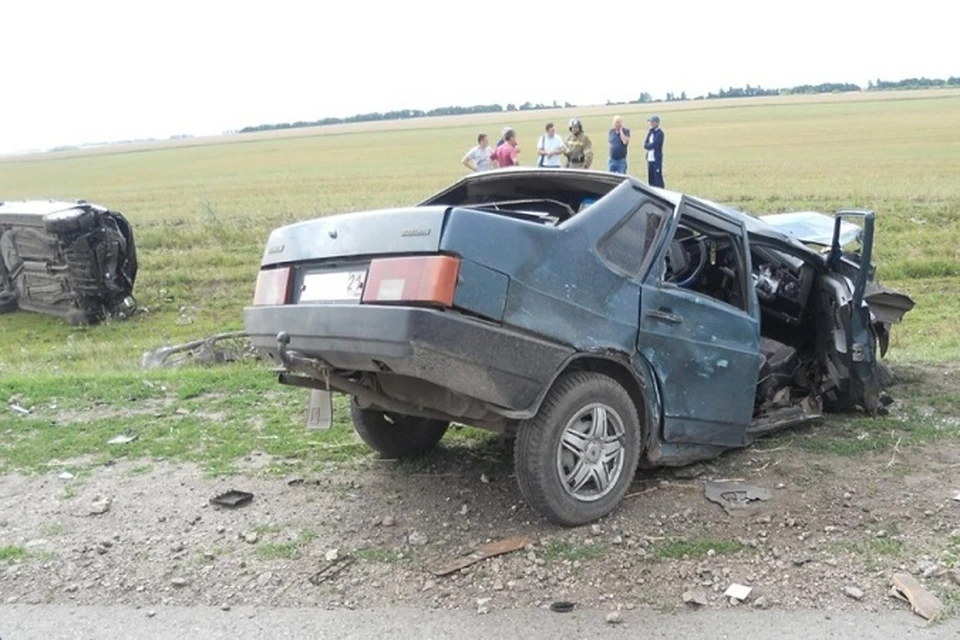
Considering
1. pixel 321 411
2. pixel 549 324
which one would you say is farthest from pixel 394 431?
pixel 549 324

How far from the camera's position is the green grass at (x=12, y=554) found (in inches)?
175

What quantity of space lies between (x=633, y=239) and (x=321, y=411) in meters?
1.84

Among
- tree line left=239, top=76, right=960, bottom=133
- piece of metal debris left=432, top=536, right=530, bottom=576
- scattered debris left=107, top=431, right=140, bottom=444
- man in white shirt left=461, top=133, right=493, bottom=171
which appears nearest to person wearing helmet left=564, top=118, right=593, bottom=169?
man in white shirt left=461, top=133, right=493, bottom=171

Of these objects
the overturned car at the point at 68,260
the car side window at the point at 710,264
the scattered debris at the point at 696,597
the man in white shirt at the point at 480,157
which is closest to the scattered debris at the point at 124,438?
the car side window at the point at 710,264

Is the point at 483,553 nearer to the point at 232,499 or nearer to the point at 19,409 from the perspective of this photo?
the point at 232,499

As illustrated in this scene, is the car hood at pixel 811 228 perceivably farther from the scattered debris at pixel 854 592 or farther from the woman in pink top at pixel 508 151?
the woman in pink top at pixel 508 151

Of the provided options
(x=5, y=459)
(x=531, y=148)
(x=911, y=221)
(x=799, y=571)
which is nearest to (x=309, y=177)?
(x=531, y=148)

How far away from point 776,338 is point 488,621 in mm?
3687

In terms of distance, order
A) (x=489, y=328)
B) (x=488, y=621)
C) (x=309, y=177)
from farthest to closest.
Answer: (x=309, y=177) → (x=489, y=328) → (x=488, y=621)

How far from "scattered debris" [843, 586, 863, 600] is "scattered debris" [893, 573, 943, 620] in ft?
0.53

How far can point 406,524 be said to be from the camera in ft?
15.3

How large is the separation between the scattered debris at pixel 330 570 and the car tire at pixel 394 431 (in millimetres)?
1258

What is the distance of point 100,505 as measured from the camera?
199 inches

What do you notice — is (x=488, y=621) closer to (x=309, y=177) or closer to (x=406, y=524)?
(x=406, y=524)
